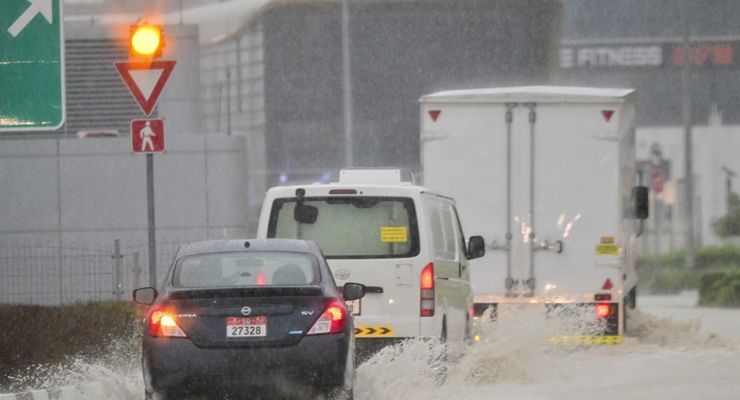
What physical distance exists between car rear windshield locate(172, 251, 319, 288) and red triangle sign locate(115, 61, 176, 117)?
4838 millimetres

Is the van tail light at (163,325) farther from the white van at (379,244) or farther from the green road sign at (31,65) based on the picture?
the white van at (379,244)

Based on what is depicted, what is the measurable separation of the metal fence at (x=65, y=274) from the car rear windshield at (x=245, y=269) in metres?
15.1

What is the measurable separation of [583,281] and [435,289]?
15.0ft

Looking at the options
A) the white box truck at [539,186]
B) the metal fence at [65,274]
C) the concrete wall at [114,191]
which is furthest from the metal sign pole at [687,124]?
the white box truck at [539,186]

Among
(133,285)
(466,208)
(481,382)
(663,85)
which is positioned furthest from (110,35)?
(663,85)

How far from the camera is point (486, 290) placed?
20406mm

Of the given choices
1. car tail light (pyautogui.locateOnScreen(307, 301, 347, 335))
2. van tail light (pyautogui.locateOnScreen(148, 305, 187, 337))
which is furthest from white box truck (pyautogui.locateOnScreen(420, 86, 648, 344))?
van tail light (pyautogui.locateOnScreen(148, 305, 187, 337))

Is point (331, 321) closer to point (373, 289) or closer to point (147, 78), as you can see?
point (373, 289)

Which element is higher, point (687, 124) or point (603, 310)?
point (687, 124)

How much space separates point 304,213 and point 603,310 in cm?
520

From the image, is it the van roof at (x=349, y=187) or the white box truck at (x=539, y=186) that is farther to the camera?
the white box truck at (x=539, y=186)

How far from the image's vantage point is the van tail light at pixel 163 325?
12.4 metres

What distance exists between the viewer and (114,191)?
30.2m

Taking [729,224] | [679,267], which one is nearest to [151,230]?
[679,267]
